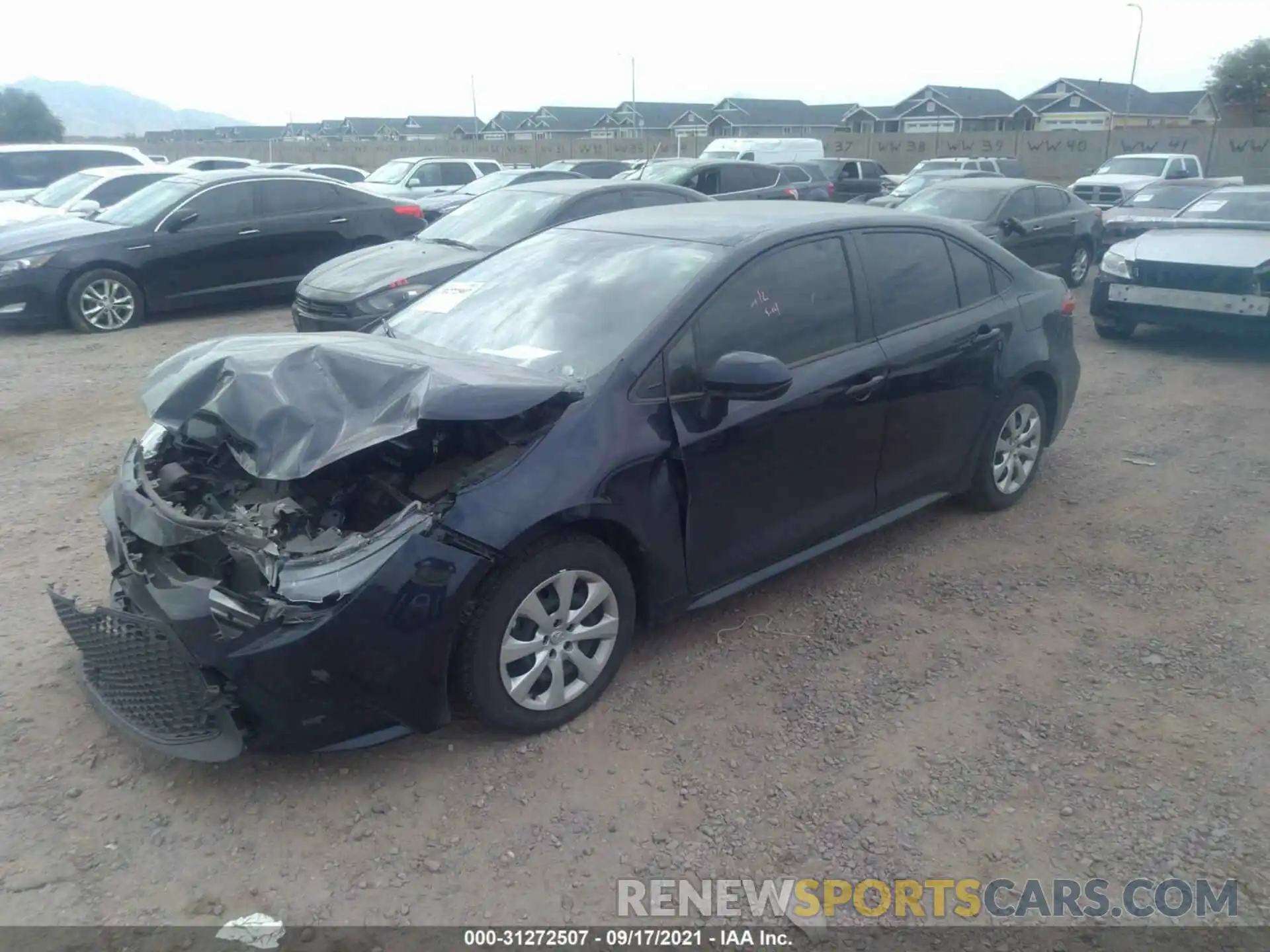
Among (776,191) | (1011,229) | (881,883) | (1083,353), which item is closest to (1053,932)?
(881,883)

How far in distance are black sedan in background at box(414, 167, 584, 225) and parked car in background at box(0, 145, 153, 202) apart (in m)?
5.25

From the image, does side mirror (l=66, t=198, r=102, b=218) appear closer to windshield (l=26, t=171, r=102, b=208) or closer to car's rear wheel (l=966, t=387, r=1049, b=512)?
windshield (l=26, t=171, r=102, b=208)

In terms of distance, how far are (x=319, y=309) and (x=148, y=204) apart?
4.14m

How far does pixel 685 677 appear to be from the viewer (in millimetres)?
3840

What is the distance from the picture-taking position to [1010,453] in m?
5.34

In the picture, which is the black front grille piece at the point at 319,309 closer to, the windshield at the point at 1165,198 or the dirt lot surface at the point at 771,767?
the dirt lot surface at the point at 771,767

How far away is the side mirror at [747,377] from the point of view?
350 cm

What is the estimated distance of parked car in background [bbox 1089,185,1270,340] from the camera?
8.66 metres

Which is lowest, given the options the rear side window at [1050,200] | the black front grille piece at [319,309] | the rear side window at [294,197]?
the black front grille piece at [319,309]

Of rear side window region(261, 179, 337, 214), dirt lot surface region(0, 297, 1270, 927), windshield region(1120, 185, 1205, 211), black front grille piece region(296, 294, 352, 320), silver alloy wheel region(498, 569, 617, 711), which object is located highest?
rear side window region(261, 179, 337, 214)

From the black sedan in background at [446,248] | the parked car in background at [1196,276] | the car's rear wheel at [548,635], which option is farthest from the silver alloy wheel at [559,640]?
the parked car in background at [1196,276]

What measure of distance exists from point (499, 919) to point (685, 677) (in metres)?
1.37

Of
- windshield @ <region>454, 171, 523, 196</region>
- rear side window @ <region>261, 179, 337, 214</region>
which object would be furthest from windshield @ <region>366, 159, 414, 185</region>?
rear side window @ <region>261, 179, 337, 214</region>

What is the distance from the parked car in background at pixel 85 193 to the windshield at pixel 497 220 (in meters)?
5.49
